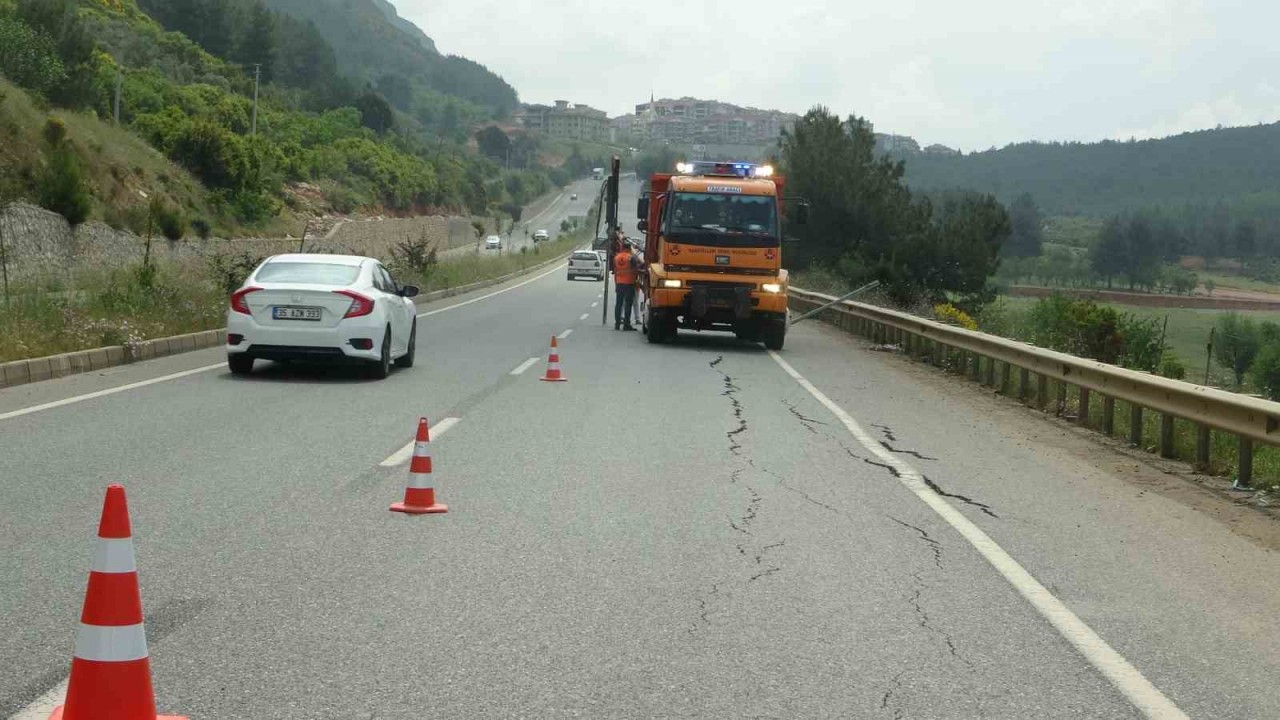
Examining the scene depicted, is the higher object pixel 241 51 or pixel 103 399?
pixel 241 51

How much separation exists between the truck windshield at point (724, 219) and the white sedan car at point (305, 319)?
8.87 meters

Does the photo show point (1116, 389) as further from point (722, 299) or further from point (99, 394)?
point (722, 299)

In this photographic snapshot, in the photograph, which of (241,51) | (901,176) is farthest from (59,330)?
(241,51)

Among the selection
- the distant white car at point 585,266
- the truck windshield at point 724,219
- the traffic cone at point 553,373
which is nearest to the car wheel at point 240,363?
the traffic cone at point 553,373

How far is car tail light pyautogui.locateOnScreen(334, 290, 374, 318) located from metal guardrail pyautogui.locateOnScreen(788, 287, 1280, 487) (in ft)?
25.3

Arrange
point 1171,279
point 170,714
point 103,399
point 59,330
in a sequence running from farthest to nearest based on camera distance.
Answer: point 1171,279 < point 59,330 < point 103,399 < point 170,714

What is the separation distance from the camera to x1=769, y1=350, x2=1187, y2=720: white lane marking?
192 inches

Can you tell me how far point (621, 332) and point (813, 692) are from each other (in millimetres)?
23757

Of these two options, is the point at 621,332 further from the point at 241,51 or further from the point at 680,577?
the point at 241,51

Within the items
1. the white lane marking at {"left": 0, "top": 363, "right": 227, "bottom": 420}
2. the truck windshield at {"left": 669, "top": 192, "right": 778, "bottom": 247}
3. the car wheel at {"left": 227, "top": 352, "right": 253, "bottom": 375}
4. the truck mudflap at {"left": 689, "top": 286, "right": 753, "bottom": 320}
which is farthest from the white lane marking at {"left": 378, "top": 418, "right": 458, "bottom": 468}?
the truck windshield at {"left": 669, "top": 192, "right": 778, "bottom": 247}

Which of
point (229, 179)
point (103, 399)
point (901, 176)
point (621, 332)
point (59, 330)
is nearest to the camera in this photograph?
point (103, 399)

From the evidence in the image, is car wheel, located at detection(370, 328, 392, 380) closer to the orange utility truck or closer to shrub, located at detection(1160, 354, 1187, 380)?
the orange utility truck

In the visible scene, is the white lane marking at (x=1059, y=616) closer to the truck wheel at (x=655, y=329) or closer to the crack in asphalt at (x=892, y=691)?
the crack in asphalt at (x=892, y=691)

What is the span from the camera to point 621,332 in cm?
2852
